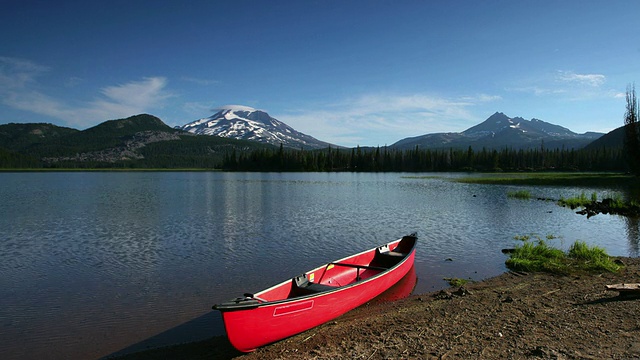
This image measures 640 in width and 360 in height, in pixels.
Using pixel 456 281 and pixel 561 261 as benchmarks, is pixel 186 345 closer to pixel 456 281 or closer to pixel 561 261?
pixel 456 281

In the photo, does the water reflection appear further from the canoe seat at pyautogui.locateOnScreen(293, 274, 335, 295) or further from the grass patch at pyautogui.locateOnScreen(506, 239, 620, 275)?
the canoe seat at pyautogui.locateOnScreen(293, 274, 335, 295)

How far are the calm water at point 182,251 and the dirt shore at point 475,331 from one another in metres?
2.77

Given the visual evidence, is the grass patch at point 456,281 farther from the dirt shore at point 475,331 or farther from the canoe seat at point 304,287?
the canoe seat at point 304,287

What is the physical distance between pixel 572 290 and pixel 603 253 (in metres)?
7.05

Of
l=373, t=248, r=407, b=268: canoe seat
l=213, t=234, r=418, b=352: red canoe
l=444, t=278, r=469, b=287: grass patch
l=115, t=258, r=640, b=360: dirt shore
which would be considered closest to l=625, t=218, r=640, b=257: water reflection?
l=115, t=258, r=640, b=360: dirt shore

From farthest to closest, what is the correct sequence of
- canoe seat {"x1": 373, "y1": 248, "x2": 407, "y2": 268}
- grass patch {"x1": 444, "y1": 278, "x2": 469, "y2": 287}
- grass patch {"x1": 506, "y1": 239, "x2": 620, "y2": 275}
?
canoe seat {"x1": 373, "y1": 248, "x2": 407, "y2": 268}, grass patch {"x1": 506, "y1": 239, "x2": 620, "y2": 275}, grass patch {"x1": 444, "y1": 278, "x2": 469, "y2": 287}

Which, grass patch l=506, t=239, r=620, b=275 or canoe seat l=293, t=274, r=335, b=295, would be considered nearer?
canoe seat l=293, t=274, r=335, b=295

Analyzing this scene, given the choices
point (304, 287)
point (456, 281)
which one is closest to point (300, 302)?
point (304, 287)

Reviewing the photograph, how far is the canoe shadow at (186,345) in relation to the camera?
10.5 meters

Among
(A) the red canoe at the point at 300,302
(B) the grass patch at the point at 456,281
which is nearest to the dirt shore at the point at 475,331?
(A) the red canoe at the point at 300,302

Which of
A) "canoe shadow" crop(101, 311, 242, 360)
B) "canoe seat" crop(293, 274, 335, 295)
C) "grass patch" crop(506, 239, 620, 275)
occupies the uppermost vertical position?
"canoe seat" crop(293, 274, 335, 295)

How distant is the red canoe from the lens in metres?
9.77

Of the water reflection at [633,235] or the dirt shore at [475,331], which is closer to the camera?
the dirt shore at [475,331]

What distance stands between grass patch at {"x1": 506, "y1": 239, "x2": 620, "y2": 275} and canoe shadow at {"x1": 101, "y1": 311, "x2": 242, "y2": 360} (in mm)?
14886
